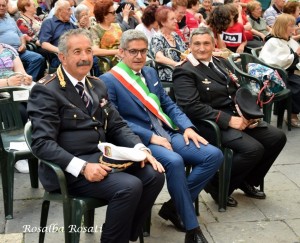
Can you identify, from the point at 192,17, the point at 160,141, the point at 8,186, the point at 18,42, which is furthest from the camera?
the point at 192,17

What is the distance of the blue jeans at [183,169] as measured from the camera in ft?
12.0

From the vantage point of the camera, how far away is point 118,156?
325 cm

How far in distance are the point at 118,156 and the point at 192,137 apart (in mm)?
925

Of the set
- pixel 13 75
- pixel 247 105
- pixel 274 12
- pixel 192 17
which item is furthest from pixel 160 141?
pixel 274 12

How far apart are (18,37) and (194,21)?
3071mm

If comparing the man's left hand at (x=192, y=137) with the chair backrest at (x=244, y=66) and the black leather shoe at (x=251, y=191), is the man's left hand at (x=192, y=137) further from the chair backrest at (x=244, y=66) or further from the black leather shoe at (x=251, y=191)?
the chair backrest at (x=244, y=66)

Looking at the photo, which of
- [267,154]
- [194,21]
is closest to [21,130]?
[267,154]

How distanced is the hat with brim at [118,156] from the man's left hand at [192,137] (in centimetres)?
75

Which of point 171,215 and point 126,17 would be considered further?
point 126,17

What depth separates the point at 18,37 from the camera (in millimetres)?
7016

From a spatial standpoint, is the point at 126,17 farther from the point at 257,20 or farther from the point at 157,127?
the point at 157,127

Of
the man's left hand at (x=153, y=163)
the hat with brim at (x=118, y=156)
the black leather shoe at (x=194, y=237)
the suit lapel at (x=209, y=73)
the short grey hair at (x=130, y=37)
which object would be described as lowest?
the black leather shoe at (x=194, y=237)

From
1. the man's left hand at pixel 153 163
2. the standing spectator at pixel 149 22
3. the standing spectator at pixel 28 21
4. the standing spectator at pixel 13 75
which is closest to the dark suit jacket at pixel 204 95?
the man's left hand at pixel 153 163

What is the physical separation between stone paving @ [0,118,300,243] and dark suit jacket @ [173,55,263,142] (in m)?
0.60
